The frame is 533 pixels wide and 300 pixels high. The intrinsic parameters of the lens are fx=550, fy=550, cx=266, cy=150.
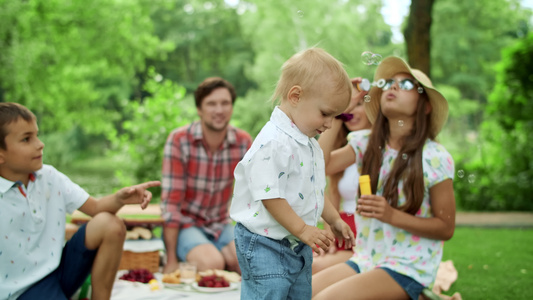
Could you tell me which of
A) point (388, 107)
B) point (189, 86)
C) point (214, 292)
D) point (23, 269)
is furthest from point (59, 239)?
point (189, 86)

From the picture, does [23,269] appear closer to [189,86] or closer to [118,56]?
[118,56]

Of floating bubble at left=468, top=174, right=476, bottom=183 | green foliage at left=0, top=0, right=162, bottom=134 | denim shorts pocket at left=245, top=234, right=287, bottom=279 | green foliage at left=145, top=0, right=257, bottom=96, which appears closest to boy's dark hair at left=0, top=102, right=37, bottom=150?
denim shorts pocket at left=245, top=234, right=287, bottom=279

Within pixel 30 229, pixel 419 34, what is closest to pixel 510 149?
pixel 419 34

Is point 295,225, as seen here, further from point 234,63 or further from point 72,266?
point 234,63

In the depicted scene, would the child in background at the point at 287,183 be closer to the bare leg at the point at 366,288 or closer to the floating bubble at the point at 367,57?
the bare leg at the point at 366,288

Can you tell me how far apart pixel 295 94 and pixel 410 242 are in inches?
44.3

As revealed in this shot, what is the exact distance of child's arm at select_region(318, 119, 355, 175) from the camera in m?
2.96

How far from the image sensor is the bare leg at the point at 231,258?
3.98 metres

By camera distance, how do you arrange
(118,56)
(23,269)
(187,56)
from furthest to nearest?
(187,56) < (118,56) < (23,269)

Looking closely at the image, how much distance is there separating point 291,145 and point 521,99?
7929mm

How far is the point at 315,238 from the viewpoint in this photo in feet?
6.30

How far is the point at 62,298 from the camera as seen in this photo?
2670 millimetres

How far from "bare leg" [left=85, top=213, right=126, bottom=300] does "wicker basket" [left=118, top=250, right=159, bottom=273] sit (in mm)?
1058

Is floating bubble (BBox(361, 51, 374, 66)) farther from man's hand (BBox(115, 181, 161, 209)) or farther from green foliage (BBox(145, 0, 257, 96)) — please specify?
green foliage (BBox(145, 0, 257, 96))
